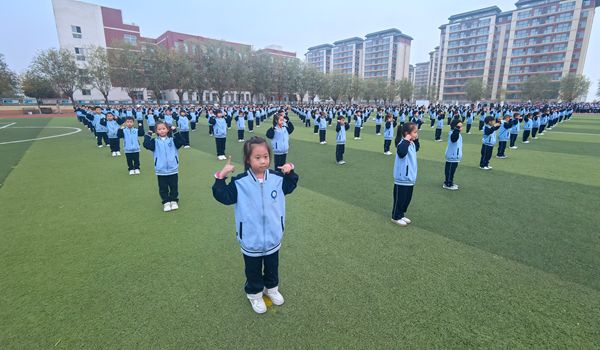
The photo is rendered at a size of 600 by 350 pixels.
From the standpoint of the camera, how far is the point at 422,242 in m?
4.55

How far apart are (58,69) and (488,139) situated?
52.3m

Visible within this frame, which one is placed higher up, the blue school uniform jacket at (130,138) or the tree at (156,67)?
the tree at (156,67)

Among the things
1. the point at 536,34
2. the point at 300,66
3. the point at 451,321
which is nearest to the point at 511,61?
the point at 536,34

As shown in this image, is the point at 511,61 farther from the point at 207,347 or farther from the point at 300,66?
the point at 207,347

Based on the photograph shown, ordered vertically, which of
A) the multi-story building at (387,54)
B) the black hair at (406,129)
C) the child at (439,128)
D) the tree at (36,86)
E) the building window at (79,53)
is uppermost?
the multi-story building at (387,54)

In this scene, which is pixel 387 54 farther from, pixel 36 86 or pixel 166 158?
pixel 166 158

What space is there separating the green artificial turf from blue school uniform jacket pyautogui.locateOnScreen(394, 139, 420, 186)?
905 millimetres

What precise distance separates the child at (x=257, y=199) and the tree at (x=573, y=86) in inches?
3278

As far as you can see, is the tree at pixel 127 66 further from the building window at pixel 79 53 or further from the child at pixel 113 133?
the child at pixel 113 133

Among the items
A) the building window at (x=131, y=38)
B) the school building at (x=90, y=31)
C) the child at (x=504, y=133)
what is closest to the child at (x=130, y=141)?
the child at (x=504, y=133)

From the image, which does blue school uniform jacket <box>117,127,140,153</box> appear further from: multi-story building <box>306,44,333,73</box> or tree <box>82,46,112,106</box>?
multi-story building <box>306,44,333,73</box>

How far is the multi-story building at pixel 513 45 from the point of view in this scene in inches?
2793

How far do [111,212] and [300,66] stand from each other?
61611mm

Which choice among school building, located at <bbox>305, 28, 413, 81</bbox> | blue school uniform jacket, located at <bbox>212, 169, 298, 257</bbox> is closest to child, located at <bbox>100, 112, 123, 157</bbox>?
blue school uniform jacket, located at <bbox>212, 169, 298, 257</bbox>
